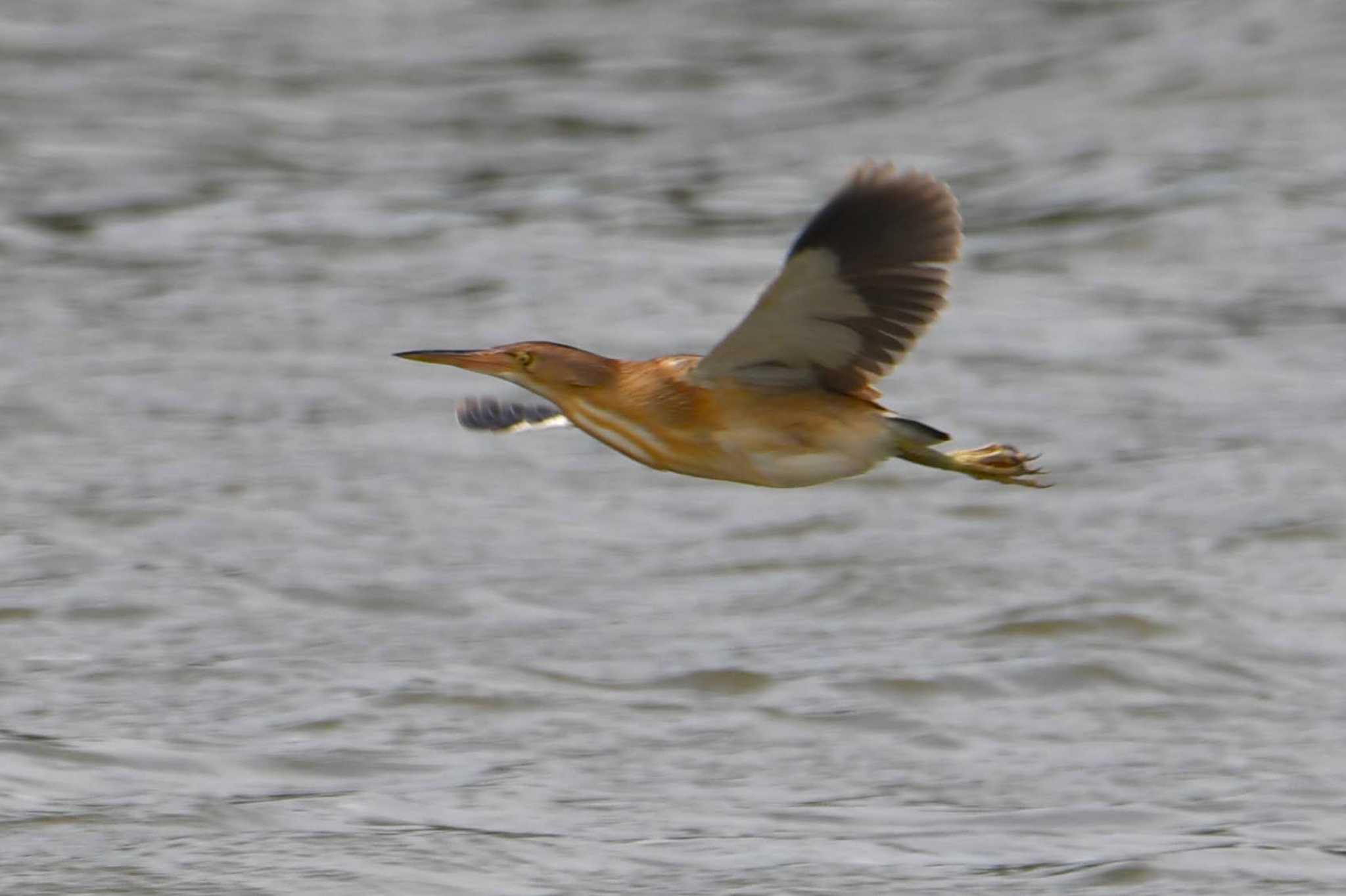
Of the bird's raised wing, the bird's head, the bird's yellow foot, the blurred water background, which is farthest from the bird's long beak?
the blurred water background

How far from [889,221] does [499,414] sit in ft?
4.77

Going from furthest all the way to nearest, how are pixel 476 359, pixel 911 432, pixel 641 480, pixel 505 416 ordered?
pixel 641 480
pixel 505 416
pixel 476 359
pixel 911 432

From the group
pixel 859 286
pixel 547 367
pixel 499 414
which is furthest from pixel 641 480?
pixel 859 286

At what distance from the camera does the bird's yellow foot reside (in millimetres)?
5688

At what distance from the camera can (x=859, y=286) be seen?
528 centimetres

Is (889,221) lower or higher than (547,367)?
higher

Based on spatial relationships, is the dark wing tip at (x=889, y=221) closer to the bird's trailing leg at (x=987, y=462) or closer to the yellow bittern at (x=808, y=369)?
the yellow bittern at (x=808, y=369)

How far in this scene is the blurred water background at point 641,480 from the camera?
790 cm

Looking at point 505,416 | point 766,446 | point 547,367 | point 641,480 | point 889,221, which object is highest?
point 889,221

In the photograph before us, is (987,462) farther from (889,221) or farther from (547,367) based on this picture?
(547,367)

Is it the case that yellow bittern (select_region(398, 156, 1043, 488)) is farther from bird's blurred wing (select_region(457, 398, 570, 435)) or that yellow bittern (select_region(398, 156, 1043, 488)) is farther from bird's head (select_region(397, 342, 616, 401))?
bird's blurred wing (select_region(457, 398, 570, 435))

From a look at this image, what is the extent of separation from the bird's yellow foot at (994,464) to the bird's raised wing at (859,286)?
36cm

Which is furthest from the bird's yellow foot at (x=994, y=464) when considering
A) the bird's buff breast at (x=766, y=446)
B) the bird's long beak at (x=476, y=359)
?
the bird's long beak at (x=476, y=359)

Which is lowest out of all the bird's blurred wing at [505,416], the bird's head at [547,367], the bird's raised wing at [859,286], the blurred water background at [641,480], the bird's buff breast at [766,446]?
the blurred water background at [641,480]
